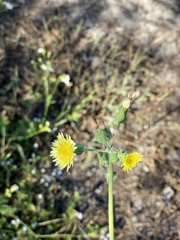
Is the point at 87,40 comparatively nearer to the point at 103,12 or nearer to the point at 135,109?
the point at 103,12

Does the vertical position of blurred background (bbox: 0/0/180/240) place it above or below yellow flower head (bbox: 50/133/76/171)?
below

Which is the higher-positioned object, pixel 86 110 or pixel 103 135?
pixel 103 135

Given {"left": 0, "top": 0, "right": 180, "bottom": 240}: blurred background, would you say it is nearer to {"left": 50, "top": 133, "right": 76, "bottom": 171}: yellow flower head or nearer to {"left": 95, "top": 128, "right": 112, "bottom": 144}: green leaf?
{"left": 50, "top": 133, "right": 76, "bottom": 171}: yellow flower head

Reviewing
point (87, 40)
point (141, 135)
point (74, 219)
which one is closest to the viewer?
point (74, 219)

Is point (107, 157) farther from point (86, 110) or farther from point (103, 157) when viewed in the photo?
point (86, 110)

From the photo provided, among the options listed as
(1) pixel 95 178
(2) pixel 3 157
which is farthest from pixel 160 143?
(2) pixel 3 157

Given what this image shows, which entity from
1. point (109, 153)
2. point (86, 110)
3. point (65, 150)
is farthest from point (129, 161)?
point (86, 110)

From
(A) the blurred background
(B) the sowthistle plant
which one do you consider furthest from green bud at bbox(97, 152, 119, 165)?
(A) the blurred background

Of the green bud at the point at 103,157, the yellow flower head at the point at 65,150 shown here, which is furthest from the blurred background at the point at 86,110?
the green bud at the point at 103,157
